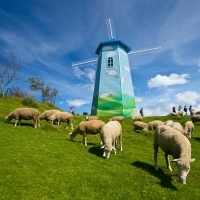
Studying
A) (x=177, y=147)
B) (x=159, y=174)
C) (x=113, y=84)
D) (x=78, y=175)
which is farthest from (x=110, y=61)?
(x=78, y=175)

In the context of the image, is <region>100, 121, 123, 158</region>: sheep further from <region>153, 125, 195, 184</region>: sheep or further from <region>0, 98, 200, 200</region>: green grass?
<region>153, 125, 195, 184</region>: sheep

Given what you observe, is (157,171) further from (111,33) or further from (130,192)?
(111,33)

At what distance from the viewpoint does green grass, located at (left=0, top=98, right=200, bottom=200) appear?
10758 millimetres

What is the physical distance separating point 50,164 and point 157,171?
22.4 feet

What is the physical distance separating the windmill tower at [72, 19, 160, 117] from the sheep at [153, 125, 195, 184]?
1463 inches

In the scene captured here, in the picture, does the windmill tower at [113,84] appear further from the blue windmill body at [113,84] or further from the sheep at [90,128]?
the sheep at [90,128]

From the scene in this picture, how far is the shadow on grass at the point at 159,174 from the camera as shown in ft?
42.1

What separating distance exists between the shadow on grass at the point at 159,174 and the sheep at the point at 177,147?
0.50m

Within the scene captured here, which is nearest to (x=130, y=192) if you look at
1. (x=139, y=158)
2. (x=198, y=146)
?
(x=139, y=158)

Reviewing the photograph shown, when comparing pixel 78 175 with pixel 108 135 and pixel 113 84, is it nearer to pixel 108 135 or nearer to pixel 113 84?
pixel 108 135

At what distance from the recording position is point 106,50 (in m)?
58.8

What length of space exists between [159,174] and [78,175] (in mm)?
5265

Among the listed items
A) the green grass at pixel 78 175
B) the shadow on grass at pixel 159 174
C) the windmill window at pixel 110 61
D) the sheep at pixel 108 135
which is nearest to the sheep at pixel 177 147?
the shadow on grass at pixel 159 174

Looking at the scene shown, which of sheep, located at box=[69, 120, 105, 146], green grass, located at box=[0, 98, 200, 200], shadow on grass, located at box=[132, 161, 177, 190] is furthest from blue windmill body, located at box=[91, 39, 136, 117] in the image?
shadow on grass, located at box=[132, 161, 177, 190]
